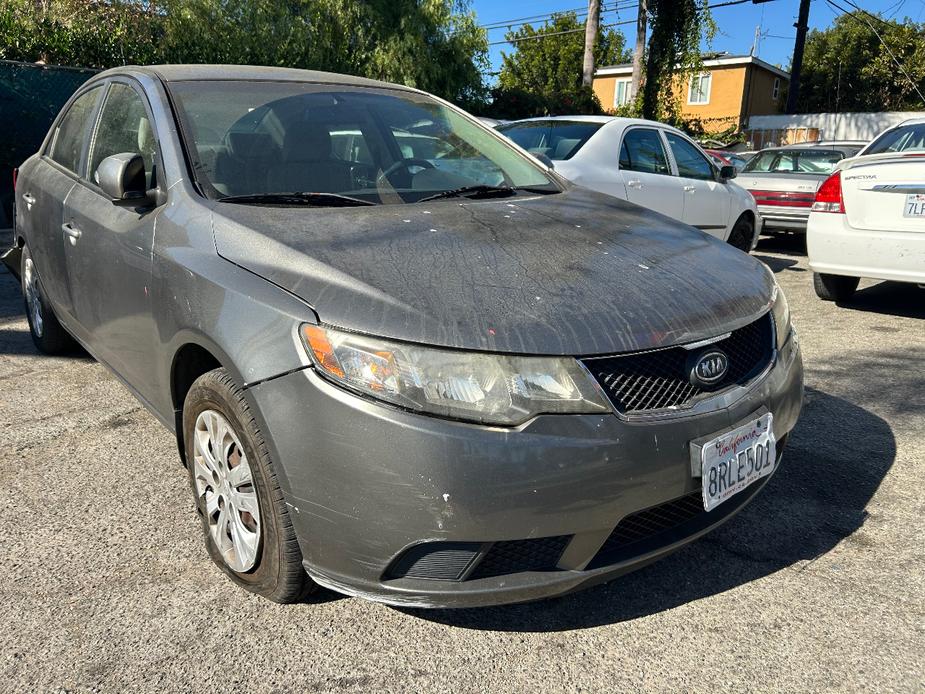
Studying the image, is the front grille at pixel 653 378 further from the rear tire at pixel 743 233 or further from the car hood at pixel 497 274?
the rear tire at pixel 743 233

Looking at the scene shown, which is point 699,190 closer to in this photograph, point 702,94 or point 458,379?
point 458,379

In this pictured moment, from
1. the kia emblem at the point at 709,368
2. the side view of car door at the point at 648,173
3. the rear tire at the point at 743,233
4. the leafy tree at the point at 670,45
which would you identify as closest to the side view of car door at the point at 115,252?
the kia emblem at the point at 709,368

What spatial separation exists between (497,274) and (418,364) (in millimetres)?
473

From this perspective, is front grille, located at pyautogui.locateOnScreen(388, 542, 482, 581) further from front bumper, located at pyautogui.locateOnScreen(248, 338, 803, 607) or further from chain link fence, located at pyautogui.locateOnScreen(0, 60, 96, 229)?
chain link fence, located at pyautogui.locateOnScreen(0, 60, 96, 229)

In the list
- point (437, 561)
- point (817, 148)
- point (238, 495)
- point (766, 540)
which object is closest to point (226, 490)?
point (238, 495)

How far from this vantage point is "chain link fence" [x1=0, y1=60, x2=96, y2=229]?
9578 millimetres

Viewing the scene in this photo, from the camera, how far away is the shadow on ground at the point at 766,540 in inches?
91.3

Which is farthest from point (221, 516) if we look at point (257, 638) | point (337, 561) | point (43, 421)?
point (43, 421)

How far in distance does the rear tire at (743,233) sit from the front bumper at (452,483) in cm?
697

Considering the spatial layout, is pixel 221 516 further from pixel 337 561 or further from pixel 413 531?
pixel 413 531

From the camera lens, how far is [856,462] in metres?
3.33

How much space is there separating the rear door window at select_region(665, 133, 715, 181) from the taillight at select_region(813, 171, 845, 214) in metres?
1.88

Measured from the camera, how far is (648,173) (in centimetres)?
721

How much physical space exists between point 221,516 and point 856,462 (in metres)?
2.62
